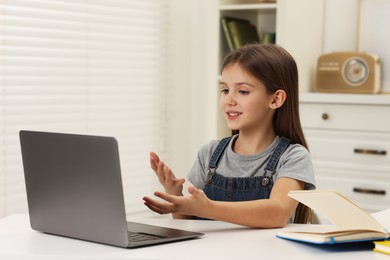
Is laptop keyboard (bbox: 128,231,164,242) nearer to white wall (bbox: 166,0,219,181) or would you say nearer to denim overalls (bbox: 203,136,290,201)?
denim overalls (bbox: 203,136,290,201)

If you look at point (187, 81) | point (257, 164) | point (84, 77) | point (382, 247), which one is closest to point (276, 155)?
point (257, 164)

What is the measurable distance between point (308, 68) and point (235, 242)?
7.84 ft

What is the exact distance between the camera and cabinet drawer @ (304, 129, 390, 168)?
Result: 10.8ft

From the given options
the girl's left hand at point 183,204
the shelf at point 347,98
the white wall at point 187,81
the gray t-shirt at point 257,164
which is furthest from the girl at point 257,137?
the white wall at point 187,81

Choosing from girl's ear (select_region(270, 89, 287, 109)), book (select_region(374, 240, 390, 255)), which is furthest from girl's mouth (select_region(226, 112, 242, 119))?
book (select_region(374, 240, 390, 255))

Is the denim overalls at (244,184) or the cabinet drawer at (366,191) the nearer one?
the denim overalls at (244,184)

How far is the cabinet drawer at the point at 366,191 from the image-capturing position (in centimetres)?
328

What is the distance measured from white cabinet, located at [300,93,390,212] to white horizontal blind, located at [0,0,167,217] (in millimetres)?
907

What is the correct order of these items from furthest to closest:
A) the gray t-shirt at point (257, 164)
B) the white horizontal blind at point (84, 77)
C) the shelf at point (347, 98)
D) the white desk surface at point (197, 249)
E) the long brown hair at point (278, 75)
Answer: the shelf at point (347, 98) → the white horizontal blind at point (84, 77) → the long brown hair at point (278, 75) → the gray t-shirt at point (257, 164) → the white desk surface at point (197, 249)

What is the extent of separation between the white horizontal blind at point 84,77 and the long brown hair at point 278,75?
144 centimetres

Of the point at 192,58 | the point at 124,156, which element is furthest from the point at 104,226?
the point at 192,58

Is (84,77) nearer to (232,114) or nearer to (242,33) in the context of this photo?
(242,33)

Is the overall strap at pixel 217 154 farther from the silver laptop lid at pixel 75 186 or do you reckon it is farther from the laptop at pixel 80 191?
the silver laptop lid at pixel 75 186

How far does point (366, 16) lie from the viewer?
381 centimetres
